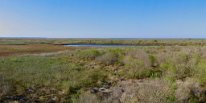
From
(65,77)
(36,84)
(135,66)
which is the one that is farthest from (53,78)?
(135,66)

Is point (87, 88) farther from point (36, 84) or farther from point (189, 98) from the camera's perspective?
point (189, 98)

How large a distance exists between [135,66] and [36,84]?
236 inches

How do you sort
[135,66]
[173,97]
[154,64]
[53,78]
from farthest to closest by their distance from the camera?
[154,64] < [135,66] < [53,78] < [173,97]

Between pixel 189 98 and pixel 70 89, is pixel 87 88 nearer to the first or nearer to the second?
pixel 70 89

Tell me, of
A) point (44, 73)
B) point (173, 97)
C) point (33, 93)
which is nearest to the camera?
point (173, 97)

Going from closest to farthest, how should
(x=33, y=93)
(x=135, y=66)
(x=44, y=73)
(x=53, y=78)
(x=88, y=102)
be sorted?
(x=88, y=102), (x=33, y=93), (x=53, y=78), (x=44, y=73), (x=135, y=66)

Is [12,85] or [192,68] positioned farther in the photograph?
[192,68]

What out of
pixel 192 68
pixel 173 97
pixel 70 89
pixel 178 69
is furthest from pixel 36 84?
pixel 192 68

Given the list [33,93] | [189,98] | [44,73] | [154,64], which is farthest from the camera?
[154,64]

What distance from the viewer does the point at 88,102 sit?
21.0 ft

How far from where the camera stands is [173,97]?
6844 millimetres

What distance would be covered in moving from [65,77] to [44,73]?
152 centimetres

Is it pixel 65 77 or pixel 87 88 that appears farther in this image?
pixel 65 77

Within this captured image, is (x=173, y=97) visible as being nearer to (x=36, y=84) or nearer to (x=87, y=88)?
(x=87, y=88)
